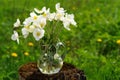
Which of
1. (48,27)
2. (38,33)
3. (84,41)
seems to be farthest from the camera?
(84,41)

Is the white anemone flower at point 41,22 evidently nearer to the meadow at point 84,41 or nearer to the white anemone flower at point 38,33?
the white anemone flower at point 38,33

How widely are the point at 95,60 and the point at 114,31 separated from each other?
38.1 inches

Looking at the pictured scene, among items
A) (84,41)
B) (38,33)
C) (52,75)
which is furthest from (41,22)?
(84,41)

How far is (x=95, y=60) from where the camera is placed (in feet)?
13.6

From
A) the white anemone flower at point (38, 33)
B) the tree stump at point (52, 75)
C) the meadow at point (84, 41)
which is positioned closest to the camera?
the white anemone flower at point (38, 33)

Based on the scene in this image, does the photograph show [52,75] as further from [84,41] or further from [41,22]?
[84,41]

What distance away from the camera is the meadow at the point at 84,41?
3.92 m

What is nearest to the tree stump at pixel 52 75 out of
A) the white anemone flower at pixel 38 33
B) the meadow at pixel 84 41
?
the white anemone flower at pixel 38 33

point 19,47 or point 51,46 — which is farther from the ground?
point 19,47

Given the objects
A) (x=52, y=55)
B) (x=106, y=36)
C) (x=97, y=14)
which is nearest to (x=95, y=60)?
(x=106, y=36)

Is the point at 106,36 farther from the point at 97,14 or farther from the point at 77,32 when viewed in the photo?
the point at 97,14

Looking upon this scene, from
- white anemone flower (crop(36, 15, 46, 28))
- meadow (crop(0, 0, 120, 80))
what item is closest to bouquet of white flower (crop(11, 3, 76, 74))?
white anemone flower (crop(36, 15, 46, 28))

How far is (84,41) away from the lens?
4.98 metres

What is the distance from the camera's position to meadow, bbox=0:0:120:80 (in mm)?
3922
